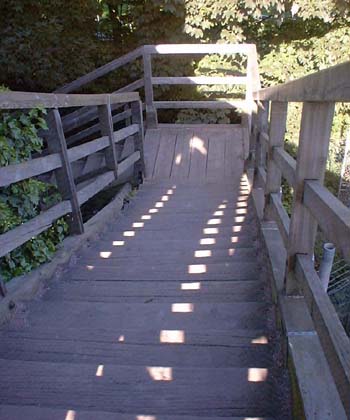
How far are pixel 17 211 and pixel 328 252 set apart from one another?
1.98m

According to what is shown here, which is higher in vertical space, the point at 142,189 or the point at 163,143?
the point at 163,143

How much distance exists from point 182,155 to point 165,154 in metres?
0.24

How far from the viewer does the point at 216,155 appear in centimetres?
547

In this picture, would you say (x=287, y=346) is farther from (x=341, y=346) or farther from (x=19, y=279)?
Answer: (x=19, y=279)

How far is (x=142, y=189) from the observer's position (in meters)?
4.93

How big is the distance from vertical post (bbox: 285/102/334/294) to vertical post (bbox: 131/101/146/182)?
139 inches

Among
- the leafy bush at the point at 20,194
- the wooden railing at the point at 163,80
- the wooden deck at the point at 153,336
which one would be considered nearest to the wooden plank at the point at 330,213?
the wooden deck at the point at 153,336

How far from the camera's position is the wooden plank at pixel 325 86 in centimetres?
104

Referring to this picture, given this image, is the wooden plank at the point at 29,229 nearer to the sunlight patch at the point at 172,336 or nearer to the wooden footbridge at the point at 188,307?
the wooden footbridge at the point at 188,307

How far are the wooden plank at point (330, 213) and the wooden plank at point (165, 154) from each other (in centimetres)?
383

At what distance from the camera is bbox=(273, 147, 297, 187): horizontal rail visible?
5.79 ft

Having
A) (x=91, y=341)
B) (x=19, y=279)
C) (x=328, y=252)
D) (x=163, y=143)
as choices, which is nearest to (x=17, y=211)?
(x=19, y=279)

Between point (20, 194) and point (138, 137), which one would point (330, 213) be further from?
A: point (138, 137)

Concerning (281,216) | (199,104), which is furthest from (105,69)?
(281,216)
